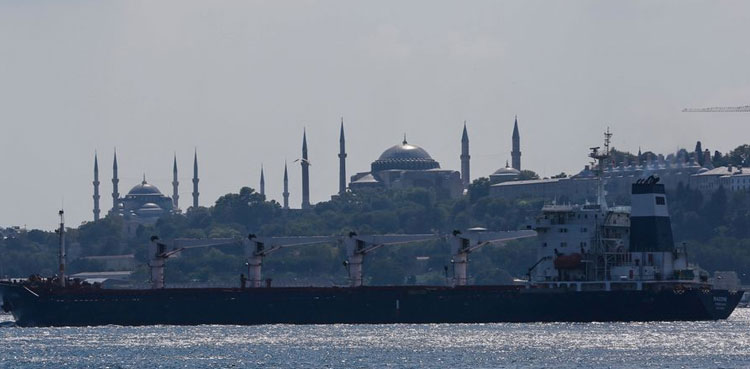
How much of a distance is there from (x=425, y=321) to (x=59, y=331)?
24618mm

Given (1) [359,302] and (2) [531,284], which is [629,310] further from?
(1) [359,302]

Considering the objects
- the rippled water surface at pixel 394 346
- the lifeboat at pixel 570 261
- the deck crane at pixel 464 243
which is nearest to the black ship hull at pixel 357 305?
the rippled water surface at pixel 394 346

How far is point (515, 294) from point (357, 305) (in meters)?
11.6

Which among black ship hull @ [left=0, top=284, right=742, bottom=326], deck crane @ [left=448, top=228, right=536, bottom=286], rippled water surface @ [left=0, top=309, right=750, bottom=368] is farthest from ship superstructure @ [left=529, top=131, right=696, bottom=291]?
deck crane @ [left=448, top=228, right=536, bottom=286]

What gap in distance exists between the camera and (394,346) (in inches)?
4756

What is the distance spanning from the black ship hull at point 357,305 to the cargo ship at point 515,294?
66mm

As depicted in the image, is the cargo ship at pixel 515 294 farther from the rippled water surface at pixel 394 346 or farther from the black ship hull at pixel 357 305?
the rippled water surface at pixel 394 346

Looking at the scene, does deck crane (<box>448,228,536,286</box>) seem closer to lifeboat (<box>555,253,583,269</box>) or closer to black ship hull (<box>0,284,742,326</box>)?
black ship hull (<box>0,284,742,326</box>)

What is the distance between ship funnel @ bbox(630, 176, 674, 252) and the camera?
140625 mm

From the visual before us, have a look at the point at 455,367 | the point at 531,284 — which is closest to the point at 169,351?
the point at 455,367

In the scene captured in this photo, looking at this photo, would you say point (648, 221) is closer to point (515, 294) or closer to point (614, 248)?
point (614, 248)

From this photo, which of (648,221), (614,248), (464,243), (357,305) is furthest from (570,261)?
(357,305)

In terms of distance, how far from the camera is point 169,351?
120688mm

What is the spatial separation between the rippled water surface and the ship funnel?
5.22 metres
